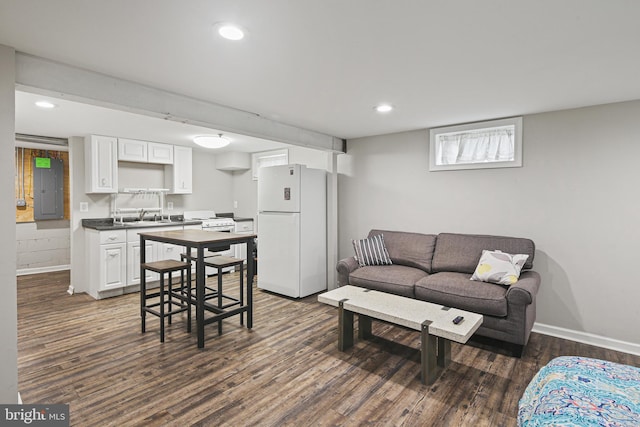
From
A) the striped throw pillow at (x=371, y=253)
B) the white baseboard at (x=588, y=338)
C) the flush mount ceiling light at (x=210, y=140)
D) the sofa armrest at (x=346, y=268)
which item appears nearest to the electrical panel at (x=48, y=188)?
the flush mount ceiling light at (x=210, y=140)

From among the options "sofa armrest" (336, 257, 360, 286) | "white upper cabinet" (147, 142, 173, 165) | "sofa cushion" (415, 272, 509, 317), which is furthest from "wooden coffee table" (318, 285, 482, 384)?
"white upper cabinet" (147, 142, 173, 165)

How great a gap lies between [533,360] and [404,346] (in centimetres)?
106

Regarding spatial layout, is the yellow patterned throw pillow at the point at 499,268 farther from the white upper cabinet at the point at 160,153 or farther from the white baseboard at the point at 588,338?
the white upper cabinet at the point at 160,153

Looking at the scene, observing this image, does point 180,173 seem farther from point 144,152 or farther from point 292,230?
point 292,230

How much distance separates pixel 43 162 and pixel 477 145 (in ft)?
22.5

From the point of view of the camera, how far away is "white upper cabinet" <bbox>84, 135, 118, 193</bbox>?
4.54 m

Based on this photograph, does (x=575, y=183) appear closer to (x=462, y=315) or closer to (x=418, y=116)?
(x=418, y=116)

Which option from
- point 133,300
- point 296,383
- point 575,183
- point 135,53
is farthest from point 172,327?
point 575,183

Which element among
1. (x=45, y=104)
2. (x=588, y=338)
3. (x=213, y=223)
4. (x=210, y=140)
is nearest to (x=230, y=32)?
(x=45, y=104)

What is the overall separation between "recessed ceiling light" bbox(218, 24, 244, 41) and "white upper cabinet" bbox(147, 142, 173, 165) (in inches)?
157

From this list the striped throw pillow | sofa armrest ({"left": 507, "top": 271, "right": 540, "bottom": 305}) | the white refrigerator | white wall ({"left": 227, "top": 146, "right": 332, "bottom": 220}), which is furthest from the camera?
white wall ({"left": 227, "top": 146, "right": 332, "bottom": 220})

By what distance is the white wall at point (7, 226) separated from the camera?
1844mm

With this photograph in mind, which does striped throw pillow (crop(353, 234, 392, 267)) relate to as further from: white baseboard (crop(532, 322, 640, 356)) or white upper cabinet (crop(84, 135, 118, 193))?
white upper cabinet (crop(84, 135, 118, 193))

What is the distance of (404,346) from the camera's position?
9.86 ft
